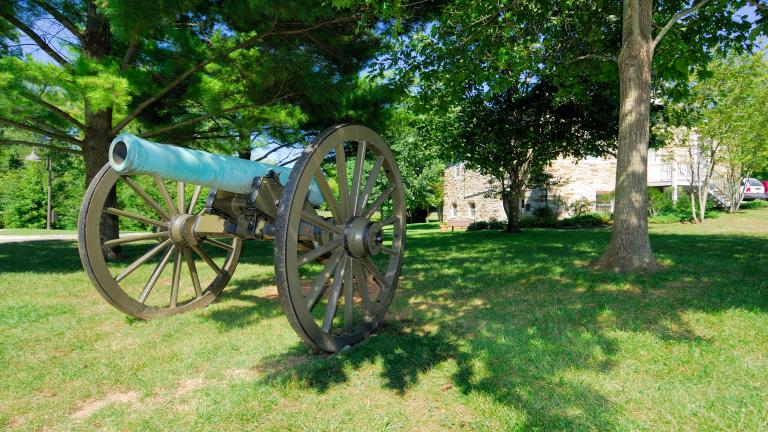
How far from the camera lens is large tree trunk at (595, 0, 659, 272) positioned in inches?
249

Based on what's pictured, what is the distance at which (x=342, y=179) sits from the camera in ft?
11.9

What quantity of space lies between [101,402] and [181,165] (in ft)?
5.76

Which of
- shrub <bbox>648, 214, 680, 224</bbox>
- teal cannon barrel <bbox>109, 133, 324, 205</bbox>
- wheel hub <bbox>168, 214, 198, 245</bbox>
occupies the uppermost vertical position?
teal cannon barrel <bbox>109, 133, 324, 205</bbox>

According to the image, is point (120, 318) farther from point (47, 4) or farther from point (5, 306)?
point (47, 4)

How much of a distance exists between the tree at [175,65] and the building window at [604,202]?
1657cm

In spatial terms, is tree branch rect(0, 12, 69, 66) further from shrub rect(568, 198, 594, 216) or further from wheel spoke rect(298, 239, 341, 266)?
shrub rect(568, 198, 594, 216)

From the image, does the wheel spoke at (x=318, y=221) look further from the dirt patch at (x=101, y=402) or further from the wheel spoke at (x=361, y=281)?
the dirt patch at (x=101, y=402)

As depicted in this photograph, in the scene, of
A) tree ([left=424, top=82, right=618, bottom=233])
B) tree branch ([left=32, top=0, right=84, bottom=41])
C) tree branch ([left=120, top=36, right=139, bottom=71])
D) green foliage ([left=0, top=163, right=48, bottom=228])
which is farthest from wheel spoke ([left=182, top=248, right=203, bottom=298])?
green foliage ([left=0, top=163, right=48, bottom=228])

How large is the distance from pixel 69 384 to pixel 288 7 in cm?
539

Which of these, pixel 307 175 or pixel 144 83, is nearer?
pixel 307 175

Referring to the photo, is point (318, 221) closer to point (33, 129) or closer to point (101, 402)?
point (101, 402)

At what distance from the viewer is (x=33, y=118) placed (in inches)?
316

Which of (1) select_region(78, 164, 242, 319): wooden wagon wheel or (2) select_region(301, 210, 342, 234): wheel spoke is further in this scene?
(1) select_region(78, 164, 242, 319): wooden wagon wheel

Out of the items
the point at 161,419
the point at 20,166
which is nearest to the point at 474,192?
the point at 161,419
